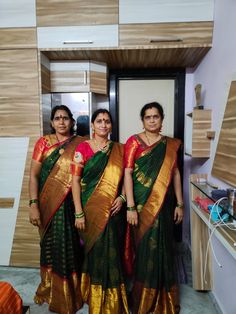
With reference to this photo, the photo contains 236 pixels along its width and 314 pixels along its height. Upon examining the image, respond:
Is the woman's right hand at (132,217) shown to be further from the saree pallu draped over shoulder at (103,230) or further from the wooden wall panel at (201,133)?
the wooden wall panel at (201,133)

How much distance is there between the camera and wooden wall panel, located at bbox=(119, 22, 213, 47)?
70.2 inches

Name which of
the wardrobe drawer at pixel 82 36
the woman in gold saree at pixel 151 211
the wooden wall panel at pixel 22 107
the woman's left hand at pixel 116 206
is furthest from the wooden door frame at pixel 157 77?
the woman's left hand at pixel 116 206

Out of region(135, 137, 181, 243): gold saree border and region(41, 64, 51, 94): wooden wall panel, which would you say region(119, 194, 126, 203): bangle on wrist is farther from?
region(41, 64, 51, 94): wooden wall panel

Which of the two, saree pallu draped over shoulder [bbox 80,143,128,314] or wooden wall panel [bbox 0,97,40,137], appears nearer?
saree pallu draped over shoulder [bbox 80,143,128,314]

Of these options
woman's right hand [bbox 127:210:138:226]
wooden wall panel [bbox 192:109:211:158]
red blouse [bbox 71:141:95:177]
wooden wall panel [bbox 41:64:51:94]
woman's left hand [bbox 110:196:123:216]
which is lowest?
woman's right hand [bbox 127:210:138:226]

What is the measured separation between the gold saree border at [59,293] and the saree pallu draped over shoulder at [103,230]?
0.19 meters

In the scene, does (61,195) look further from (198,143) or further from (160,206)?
(198,143)

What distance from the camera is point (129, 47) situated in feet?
6.03

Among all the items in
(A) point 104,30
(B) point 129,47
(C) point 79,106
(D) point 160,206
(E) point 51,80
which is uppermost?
(A) point 104,30

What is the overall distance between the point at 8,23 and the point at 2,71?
38 centimetres

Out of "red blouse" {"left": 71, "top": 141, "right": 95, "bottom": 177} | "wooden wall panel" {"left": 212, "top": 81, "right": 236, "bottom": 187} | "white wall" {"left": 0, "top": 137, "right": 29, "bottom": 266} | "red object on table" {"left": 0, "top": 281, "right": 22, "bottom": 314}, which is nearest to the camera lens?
"red object on table" {"left": 0, "top": 281, "right": 22, "bottom": 314}

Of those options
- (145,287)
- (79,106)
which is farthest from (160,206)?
(79,106)

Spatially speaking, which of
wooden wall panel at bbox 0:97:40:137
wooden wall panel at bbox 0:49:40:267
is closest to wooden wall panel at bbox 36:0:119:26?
wooden wall panel at bbox 0:49:40:267

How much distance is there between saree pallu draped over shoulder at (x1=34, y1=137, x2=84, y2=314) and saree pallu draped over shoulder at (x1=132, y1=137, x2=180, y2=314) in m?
0.45
